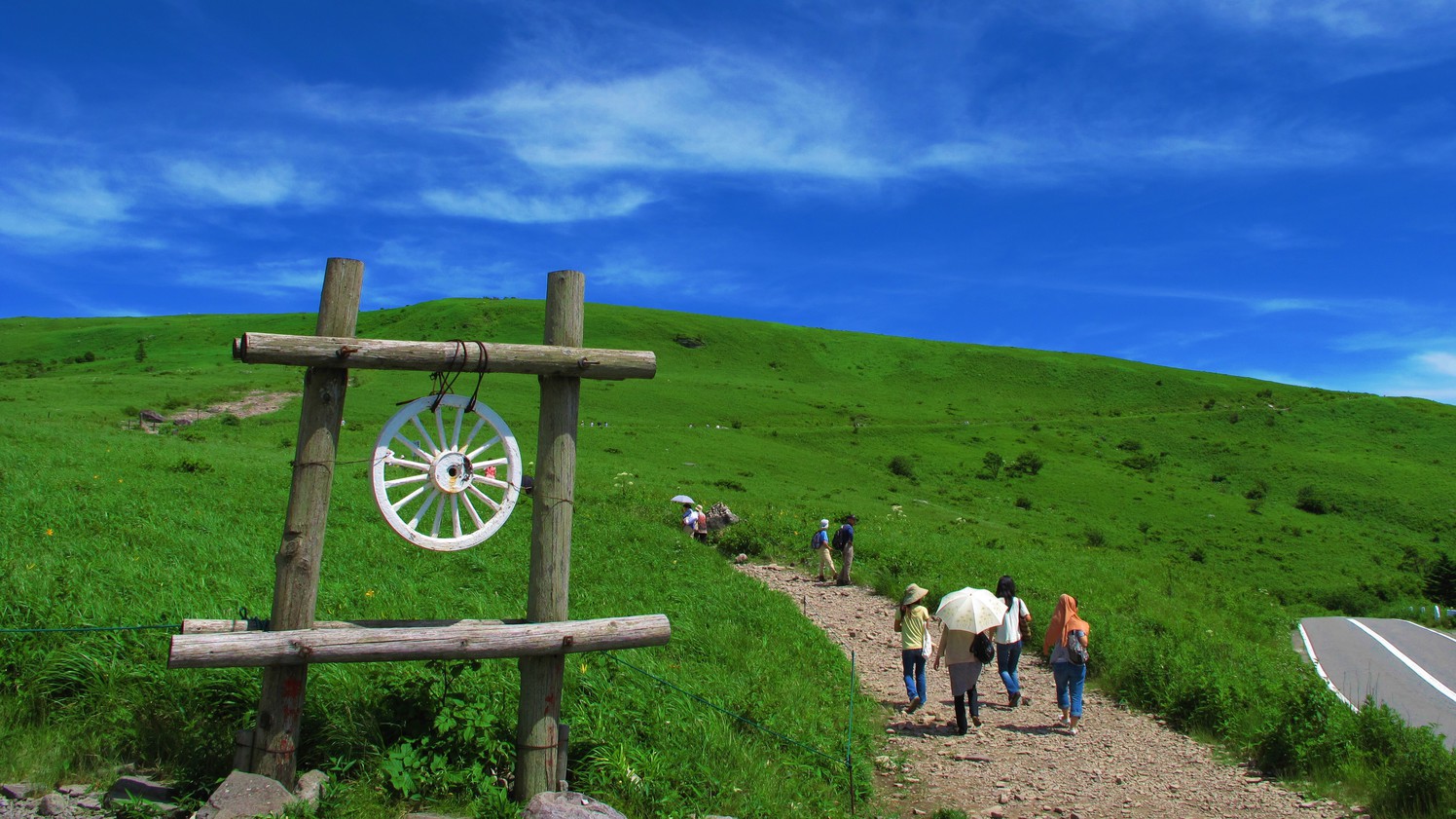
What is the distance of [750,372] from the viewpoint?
113m

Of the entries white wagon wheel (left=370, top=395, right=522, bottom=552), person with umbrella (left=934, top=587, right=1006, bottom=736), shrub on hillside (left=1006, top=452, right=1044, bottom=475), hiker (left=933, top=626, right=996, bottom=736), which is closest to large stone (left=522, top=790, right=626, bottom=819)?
white wagon wheel (left=370, top=395, right=522, bottom=552)

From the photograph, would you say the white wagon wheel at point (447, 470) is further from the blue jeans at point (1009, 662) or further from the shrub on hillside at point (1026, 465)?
the shrub on hillside at point (1026, 465)

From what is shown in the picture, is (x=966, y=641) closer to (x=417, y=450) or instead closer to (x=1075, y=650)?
(x=1075, y=650)

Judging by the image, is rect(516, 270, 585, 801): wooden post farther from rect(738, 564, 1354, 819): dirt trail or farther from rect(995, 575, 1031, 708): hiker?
rect(995, 575, 1031, 708): hiker

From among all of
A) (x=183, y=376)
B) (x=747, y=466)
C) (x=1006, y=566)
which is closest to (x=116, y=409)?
(x=183, y=376)

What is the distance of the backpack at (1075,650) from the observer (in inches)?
505

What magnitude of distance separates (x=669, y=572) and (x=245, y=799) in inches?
519

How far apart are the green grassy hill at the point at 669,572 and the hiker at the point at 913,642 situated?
103 cm

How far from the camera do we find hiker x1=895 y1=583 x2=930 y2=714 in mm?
13273

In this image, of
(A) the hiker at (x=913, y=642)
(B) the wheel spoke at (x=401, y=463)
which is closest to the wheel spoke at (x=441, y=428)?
(B) the wheel spoke at (x=401, y=463)

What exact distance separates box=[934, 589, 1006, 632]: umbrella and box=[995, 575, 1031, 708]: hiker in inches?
27.1

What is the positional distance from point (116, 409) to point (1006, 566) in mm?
49402

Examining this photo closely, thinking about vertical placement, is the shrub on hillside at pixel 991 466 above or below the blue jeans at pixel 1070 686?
above

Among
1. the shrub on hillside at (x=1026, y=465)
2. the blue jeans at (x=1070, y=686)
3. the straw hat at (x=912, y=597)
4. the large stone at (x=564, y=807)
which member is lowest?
the large stone at (x=564, y=807)
